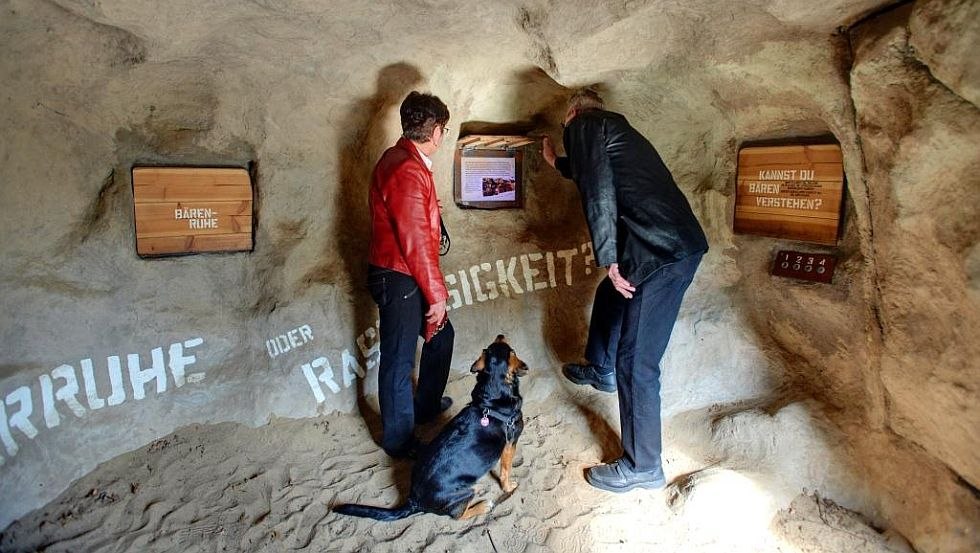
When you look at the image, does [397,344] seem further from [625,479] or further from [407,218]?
[625,479]

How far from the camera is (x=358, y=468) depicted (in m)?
3.17

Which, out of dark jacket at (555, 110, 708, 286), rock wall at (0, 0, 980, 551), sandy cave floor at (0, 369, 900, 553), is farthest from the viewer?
dark jacket at (555, 110, 708, 286)

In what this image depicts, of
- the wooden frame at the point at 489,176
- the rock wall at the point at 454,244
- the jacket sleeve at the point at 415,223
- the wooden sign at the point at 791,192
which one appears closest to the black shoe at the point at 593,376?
the rock wall at the point at 454,244

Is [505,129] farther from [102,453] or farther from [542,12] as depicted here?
[102,453]

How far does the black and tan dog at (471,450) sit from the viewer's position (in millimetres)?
2646

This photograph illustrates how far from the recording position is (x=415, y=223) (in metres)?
2.86

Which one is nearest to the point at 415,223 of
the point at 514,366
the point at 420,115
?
the point at 420,115

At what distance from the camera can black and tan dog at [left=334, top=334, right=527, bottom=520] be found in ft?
8.68

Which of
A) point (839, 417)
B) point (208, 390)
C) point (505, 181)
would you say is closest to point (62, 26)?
point (208, 390)

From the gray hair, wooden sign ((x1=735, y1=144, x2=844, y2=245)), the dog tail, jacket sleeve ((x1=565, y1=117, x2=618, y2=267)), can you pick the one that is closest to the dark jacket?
jacket sleeve ((x1=565, y1=117, x2=618, y2=267))

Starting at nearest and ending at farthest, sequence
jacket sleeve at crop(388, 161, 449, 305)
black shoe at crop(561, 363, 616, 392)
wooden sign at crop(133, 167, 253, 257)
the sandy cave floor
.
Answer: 1. the sandy cave floor
2. jacket sleeve at crop(388, 161, 449, 305)
3. wooden sign at crop(133, 167, 253, 257)
4. black shoe at crop(561, 363, 616, 392)

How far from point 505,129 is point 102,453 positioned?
3.49m

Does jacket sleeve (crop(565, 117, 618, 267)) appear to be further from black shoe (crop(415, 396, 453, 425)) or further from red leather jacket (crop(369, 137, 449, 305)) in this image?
black shoe (crop(415, 396, 453, 425))

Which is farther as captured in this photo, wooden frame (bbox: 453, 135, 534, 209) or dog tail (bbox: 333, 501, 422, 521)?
wooden frame (bbox: 453, 135, 534, 209)
